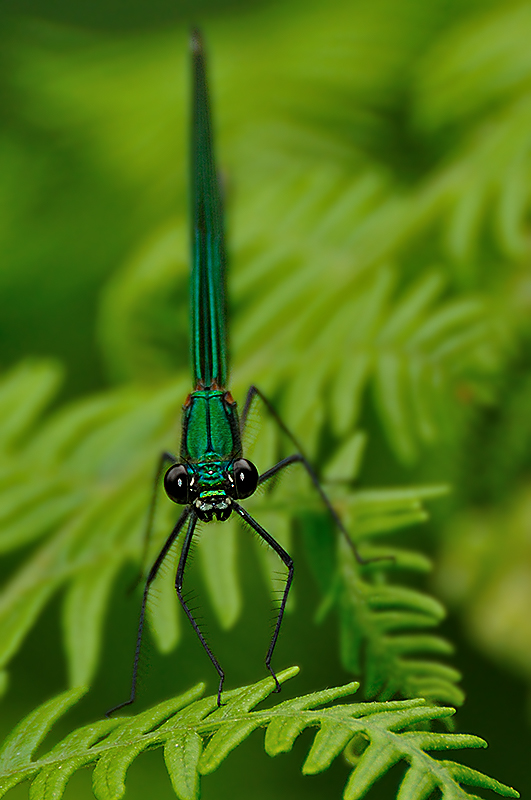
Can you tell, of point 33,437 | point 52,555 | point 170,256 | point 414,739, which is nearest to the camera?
point 414,739

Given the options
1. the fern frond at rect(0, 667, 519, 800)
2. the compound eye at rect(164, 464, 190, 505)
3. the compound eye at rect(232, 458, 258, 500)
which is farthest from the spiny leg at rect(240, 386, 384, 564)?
the fern frond at rect(0, 667, 519, 800)

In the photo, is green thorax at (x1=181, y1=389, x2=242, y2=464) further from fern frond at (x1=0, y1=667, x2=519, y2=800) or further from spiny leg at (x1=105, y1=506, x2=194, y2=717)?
fern frond at (x1=0, y1=667, x2=519, y2=800)

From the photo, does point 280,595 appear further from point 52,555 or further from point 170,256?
point 170,256

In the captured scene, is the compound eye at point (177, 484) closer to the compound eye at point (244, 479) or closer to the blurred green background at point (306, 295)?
the compound eye at point (244, 479)

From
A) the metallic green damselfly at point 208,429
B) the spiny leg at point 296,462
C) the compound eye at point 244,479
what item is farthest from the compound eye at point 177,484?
the spiny leg at point 296,462

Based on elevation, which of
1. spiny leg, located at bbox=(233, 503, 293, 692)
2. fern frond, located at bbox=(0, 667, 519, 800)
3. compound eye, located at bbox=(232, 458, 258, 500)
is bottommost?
fern frond, located at bbox=(0, 667, 519, 800)

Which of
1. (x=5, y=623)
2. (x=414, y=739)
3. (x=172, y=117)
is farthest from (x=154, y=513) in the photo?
(x=172, y=117)
